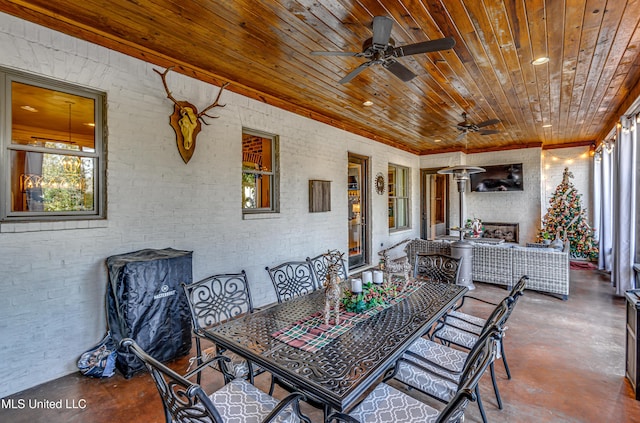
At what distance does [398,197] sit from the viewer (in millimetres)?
7715

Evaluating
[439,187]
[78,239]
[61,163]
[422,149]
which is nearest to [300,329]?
[78,239]

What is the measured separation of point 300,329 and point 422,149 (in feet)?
24.6

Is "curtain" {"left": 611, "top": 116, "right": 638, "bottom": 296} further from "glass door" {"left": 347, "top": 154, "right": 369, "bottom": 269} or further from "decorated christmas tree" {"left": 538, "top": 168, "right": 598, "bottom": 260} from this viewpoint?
"glass door" {"left": 347, "top": 154, "right": 369, "bottom": 269}

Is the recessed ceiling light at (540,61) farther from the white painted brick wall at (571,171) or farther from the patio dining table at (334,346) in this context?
the white painted brick wall at (571,171)

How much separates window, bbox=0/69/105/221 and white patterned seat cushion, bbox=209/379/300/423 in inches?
81.0

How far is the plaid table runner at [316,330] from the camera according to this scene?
62.5 inches

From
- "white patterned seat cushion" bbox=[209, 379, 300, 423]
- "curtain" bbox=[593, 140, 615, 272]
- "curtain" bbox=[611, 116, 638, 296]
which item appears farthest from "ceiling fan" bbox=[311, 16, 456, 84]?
"curtain" bbox=[593, 140, 615, 272]

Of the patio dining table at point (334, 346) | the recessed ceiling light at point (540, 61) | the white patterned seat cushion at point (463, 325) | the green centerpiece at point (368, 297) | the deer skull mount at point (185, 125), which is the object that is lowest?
the white patterned seat cushion at point (463, 325)

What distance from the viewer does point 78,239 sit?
2.53m

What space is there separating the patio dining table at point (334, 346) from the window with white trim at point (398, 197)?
530 cm

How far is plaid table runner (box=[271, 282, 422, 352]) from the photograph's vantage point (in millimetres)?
1587

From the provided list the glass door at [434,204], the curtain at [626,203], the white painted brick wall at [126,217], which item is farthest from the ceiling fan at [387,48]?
the glass door at [434,204]

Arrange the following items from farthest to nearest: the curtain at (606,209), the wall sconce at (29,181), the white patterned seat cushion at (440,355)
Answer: the curtain at (606,209) < the wall sconce at (29,181) < the white patterned seat cushion at (440,355)

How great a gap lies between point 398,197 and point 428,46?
5790 mm
